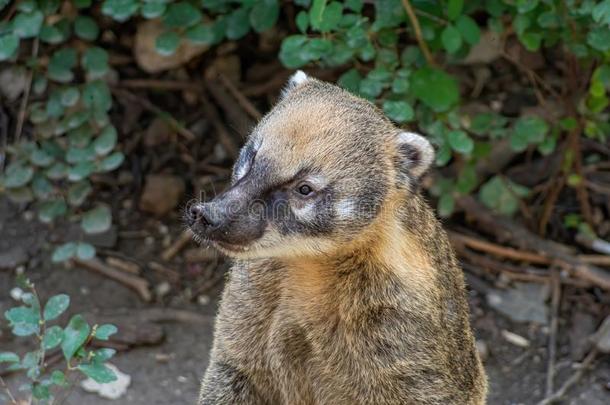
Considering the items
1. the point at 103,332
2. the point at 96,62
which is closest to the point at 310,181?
the point at 103,332

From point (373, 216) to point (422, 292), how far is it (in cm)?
37

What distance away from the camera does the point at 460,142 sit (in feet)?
15.8

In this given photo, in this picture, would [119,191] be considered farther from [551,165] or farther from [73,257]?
[551,165]

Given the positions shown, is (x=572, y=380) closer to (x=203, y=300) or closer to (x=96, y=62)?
(x=203, y=300)

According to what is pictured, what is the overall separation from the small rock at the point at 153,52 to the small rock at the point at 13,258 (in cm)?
129

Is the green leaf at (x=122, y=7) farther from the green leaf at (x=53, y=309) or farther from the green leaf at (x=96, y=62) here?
the green leaf at (x=53, y=309)

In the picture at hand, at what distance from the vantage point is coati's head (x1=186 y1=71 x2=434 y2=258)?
3.37 m

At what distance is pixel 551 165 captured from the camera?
20.4ft

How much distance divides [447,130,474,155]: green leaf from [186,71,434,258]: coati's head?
105 cm

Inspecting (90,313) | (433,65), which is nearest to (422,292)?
(433,65)

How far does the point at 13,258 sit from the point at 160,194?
91 cm

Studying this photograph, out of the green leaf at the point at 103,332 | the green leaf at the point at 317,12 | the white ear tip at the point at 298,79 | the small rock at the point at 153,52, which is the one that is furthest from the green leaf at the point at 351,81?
the green leaf at the point at 103,332

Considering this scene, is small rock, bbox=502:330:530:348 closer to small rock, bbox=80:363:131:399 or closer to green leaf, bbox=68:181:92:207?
small rock, bbox=80:363:131:399

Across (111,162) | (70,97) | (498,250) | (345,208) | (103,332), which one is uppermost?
(345,208)
